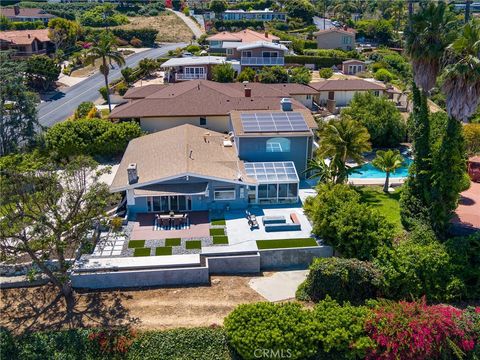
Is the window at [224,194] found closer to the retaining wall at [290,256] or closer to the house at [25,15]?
the retaining wall at [290,256]

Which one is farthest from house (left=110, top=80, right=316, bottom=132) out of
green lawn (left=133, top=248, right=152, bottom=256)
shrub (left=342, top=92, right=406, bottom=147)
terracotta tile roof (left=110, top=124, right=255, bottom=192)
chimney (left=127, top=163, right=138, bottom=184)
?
green lawn (left=133, top=248, right=152, bottom=256)

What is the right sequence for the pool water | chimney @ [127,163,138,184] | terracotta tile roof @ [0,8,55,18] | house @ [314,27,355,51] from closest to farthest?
chimney @ [127,163,138,184] < the pool water < house @ [314,27,355,51] < terracotta tile roof @ [0,8,55,18]

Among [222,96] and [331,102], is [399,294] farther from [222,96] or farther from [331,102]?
[331,102]

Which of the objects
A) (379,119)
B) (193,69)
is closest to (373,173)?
(379,119)

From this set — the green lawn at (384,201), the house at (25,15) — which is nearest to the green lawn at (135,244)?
the green lawn at (384,201)

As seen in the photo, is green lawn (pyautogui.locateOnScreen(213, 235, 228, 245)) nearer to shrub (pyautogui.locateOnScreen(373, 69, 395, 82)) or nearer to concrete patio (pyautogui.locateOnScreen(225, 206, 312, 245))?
concrete patio (pyautogui.locateOnScreen(225, 206, 312, 245))

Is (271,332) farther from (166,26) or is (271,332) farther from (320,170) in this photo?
(166,26)
